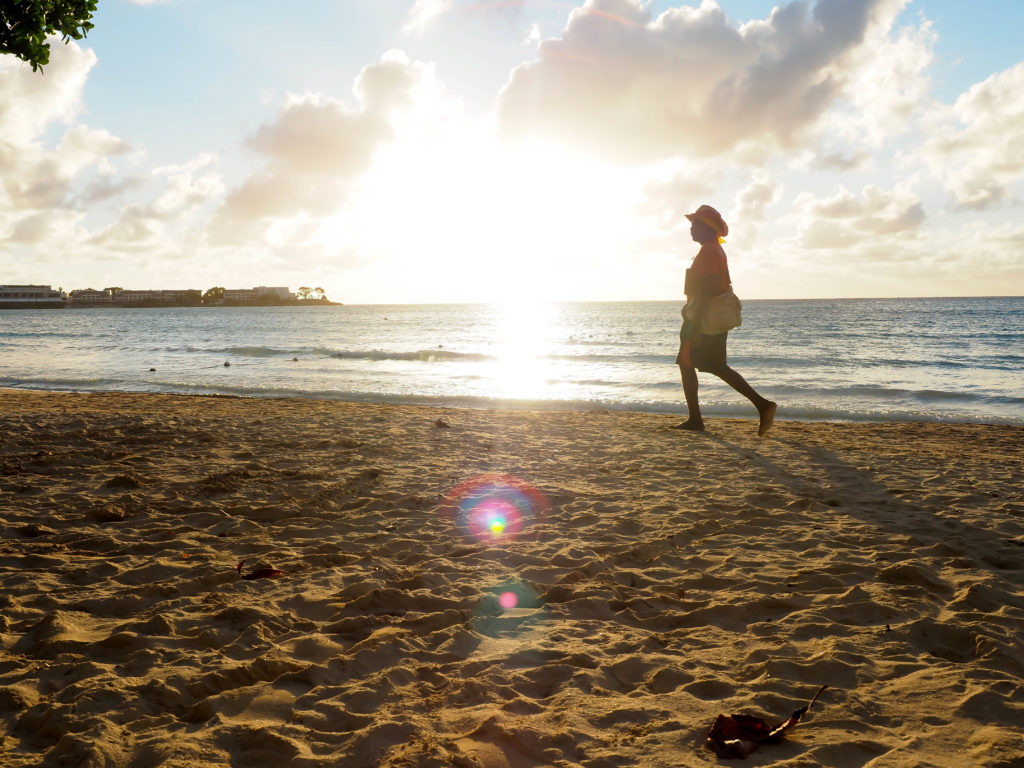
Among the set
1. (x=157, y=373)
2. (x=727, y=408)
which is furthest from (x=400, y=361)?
(x=727, y=408)

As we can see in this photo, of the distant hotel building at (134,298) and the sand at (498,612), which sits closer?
the sand at (498,612)

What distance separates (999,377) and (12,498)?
2194cm

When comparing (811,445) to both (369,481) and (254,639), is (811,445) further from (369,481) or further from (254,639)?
(254,639)

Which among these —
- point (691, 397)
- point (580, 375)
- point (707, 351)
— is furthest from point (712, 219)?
point (580, 375)

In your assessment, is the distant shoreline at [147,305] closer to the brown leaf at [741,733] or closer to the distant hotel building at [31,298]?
the distant hotel building at [31,298]

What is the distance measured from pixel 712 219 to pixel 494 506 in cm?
442

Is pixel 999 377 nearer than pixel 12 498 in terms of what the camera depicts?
No

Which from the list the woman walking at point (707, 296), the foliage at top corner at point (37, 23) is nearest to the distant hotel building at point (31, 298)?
the foliage at top corner at point (37, 23)

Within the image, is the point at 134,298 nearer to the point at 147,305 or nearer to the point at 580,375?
the point at 147,305

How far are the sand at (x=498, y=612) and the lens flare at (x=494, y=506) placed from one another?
3cm

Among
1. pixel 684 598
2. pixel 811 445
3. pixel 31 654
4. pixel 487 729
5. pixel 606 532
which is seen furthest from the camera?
pixel 811 445

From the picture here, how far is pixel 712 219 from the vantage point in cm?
721

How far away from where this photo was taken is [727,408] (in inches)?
461

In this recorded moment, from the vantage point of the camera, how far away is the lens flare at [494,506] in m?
4.25
